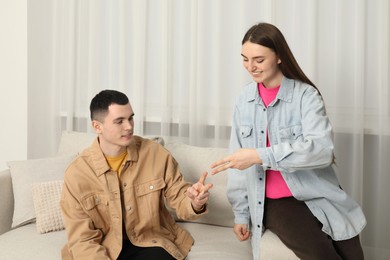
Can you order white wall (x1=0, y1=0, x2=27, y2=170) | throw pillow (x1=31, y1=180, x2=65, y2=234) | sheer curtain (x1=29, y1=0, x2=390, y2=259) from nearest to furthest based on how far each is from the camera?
1. throw pillow (x1=31, y1=180, x2=65, y2=234)
2. sheer curtain (x1=29, y1=0, x2=390, y2=259)
3. white wall (x1=0, y1=0, x2=27, y2=170)

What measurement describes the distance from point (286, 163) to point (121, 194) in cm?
76

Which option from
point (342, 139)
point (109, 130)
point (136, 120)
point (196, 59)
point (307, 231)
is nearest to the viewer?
point (307, 231)

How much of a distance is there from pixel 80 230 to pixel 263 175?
0.76m

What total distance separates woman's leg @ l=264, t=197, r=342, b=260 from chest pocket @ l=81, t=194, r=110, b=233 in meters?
0.68

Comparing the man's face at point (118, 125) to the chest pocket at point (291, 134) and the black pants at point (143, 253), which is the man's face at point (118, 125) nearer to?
the black pants at point (143, 253)

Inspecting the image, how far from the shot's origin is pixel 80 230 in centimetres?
206

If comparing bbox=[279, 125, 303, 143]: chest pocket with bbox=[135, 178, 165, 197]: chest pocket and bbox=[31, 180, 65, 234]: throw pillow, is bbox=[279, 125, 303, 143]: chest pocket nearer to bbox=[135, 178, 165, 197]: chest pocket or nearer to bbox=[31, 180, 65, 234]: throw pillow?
bbox=[135, 178, 165, 197]: chest pocket

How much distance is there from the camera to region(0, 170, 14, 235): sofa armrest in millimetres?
2584

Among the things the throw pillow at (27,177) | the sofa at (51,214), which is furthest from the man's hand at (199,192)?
the throw pillow at (27,177)

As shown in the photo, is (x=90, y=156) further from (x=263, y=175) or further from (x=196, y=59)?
(x=196, y=59)

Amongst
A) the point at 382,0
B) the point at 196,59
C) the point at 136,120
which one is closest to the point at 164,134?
the point at 136,120

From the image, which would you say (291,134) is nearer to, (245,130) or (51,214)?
(245,130)

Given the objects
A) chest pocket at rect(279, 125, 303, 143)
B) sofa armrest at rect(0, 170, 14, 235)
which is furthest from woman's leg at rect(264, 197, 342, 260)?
sofa armrest at rect(0, 170, 14, 235)

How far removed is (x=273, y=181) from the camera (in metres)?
2.04
